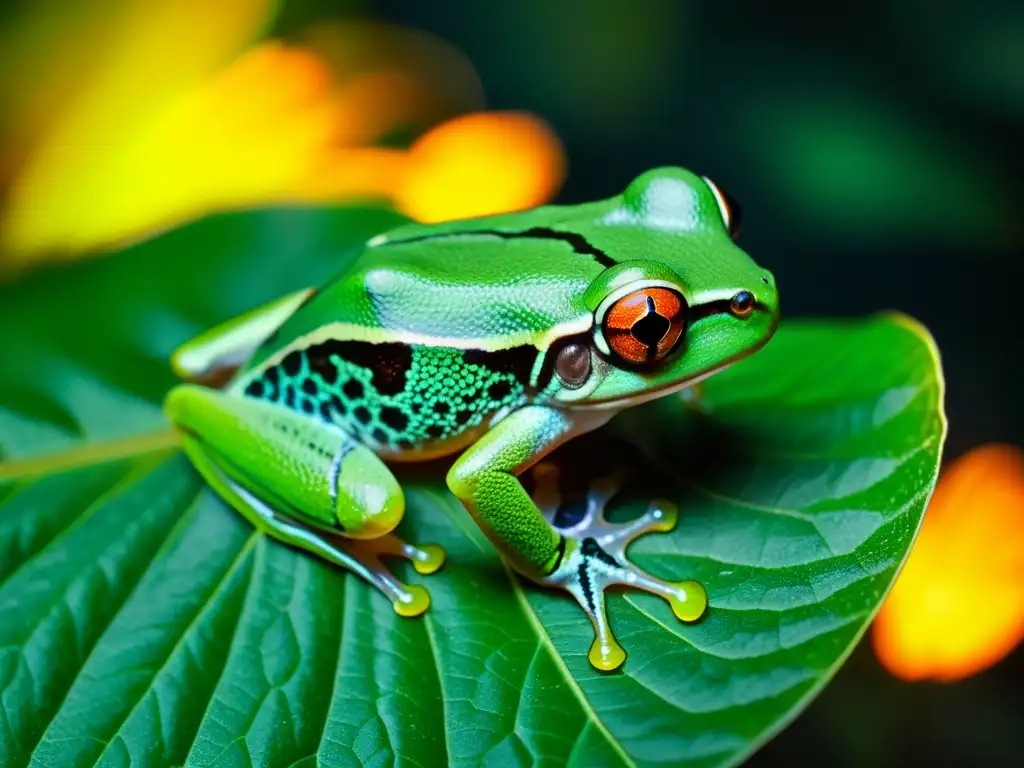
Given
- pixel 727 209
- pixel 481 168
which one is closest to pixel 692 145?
pixel 481 168

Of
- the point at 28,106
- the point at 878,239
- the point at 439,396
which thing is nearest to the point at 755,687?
the point at 439,396

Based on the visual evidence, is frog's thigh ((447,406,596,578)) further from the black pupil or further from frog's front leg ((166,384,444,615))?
the black pupil

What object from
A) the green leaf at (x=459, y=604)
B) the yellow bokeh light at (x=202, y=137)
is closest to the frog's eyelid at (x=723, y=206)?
the green leaf at (x=459, y=604)

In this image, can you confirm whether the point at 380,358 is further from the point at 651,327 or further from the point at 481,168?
the point at 481,168

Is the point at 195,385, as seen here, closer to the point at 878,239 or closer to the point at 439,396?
the point at 439,396

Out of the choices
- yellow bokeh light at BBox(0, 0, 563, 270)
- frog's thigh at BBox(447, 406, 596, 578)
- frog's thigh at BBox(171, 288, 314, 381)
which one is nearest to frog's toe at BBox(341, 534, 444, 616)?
frog's thigh at BBox(447, 406, 596, 578)

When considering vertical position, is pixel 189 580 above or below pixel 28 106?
below
